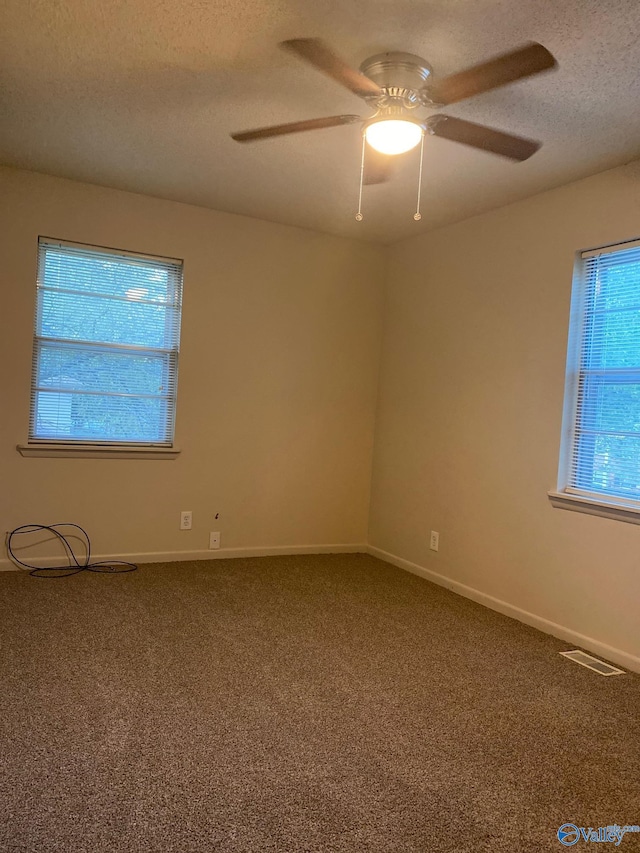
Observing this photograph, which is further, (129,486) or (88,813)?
(129,486)

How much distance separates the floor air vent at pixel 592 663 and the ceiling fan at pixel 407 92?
7.48 feet

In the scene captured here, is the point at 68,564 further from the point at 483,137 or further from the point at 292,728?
the point at 483,137

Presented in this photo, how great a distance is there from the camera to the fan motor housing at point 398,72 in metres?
2.26

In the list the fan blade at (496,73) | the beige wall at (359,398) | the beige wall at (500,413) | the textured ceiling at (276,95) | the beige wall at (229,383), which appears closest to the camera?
the fan blade at (496,73)

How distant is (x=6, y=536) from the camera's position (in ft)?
12.5

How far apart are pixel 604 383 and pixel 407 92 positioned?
1742 millimetres

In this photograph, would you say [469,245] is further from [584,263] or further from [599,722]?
[599,722]

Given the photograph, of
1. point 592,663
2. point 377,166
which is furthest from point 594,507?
point 377,166

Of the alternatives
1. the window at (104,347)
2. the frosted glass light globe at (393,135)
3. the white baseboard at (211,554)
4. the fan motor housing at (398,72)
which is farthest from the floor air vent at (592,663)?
the window at (104,347)

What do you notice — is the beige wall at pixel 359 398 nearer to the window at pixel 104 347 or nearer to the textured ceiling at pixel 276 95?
the window at pixel 104 347

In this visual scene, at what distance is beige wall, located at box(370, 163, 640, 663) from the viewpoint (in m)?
3.15

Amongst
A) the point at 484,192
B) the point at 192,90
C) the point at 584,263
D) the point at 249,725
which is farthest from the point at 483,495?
the point at 192,90

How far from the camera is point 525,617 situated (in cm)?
350

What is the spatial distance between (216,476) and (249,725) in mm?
2372
